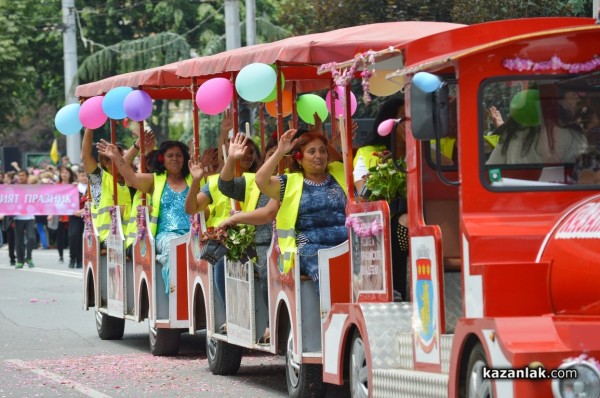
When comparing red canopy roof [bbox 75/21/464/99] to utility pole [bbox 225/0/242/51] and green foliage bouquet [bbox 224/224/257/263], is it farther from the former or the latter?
utility pole [bbox 225/0/242/51]

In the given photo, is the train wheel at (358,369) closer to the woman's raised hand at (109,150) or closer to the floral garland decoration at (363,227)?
the floral garland decoration at (363,227)

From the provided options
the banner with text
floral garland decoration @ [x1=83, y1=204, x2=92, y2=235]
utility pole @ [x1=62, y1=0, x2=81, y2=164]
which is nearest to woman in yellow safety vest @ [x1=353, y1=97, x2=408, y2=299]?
floral garland decoration @ [x1=83, y1=204, x2=92, y2=235]

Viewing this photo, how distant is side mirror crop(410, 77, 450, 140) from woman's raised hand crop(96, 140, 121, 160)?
739 centimetres

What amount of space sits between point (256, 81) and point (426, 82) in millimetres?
3754

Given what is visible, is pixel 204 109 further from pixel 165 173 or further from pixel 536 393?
pixel 536 393

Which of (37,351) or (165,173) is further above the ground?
(165,173)

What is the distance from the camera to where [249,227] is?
12.0 metres

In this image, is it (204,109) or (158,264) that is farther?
(158,264)

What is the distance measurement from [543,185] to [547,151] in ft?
0.61

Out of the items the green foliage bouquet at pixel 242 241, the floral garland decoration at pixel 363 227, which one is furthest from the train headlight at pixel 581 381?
the green foliage bouquet at pixel 242 241

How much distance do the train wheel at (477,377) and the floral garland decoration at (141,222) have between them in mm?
7734

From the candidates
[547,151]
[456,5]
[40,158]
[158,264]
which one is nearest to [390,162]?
[547,151]

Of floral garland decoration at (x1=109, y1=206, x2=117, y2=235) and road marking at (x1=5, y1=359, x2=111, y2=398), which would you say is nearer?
road marking at (x1=5, y1=359, x2=111, y2=398)

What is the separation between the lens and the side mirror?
7.77 meters
